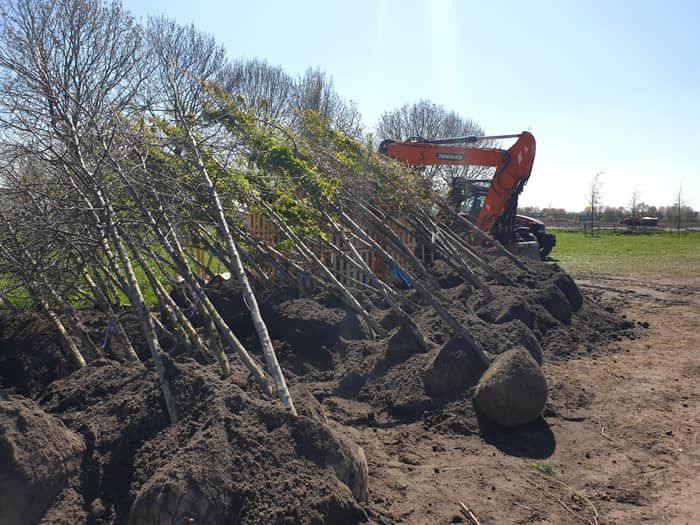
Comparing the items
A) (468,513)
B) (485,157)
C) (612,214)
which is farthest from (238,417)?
(612,214)

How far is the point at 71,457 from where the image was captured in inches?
122

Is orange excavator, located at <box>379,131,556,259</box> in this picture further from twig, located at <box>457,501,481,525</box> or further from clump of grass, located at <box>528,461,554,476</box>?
twig, located at <box>457,501,481,525</box>

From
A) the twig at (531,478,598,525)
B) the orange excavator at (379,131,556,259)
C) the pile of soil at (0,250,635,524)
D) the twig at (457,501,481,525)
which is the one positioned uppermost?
the orange excavator at (379,131,556,259)

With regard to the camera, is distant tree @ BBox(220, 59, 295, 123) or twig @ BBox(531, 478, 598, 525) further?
distant tree @ BBox(220, 59, 295, 123)

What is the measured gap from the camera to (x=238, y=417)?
10.1ft

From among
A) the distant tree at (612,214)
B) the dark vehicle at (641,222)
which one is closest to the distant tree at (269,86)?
the dark vehicle at (641,222)

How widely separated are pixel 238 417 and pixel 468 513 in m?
1.45

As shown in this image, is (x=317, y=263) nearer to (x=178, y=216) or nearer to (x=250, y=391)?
(x=178, y=216)

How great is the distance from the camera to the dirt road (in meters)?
3.48

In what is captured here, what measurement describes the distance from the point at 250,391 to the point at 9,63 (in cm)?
272

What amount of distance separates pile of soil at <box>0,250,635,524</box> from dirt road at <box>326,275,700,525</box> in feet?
0.83

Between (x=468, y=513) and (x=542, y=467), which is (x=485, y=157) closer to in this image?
(x=542, y=467)

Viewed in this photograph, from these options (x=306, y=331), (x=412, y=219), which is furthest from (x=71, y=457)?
(x=412, y=219)

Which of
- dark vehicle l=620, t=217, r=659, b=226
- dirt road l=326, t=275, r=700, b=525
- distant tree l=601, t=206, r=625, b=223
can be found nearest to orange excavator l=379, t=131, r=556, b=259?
dirt road l=326, t=275, r=700, b=525
